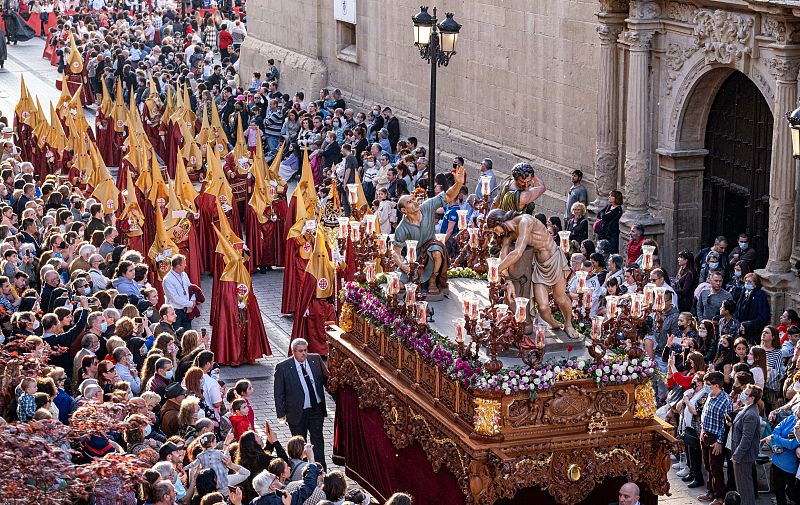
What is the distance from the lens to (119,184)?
92.6 ft

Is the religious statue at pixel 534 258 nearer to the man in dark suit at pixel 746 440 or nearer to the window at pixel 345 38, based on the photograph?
Result: the man in dark suit at pixel 746 440

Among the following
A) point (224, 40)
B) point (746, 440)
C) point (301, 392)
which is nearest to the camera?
point (746, 440)

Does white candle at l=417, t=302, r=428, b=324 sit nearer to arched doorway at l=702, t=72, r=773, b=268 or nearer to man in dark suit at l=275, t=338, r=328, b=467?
man in dark suit at l=275, t=338, r=328, b=467

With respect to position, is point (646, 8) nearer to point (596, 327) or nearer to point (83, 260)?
point (83, 260)

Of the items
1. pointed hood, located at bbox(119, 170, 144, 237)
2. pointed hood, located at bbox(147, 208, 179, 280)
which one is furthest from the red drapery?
pointed hood, located at bbox(119, 170, 144, 237)

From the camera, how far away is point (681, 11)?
21750mm

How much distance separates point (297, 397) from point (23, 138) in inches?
717

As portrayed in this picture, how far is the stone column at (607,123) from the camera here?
23250mm

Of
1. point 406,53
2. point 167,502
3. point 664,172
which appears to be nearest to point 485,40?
point 406,53

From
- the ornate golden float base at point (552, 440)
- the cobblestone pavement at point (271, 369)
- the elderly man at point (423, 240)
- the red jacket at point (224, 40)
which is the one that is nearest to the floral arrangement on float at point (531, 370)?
the ornate golden float base at point (552, 440)

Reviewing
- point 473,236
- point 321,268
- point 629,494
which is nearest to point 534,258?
point 473,236

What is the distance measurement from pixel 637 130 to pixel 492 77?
5617 mm

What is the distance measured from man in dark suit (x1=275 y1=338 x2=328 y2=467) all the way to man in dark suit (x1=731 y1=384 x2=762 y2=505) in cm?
421

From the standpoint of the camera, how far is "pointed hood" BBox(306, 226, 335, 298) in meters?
19.3
